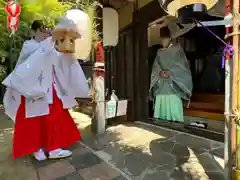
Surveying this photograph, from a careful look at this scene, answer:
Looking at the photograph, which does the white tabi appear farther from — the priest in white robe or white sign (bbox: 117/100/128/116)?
white sign (bbox: 117/100/128/116)

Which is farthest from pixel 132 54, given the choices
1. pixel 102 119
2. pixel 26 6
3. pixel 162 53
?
pixel 26 6

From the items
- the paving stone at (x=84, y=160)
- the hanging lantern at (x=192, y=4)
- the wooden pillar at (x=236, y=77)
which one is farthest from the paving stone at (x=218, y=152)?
the hanging lantern at (x=192, y=4)

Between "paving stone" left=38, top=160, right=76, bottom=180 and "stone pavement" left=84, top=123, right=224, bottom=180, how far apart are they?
60cm

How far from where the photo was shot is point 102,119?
4551 millimetres

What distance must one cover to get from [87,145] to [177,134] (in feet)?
6.37

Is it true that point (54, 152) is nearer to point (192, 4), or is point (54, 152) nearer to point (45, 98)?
point (45, 98)

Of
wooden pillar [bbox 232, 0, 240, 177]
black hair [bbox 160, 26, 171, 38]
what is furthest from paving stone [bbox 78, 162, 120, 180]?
black hair [bbox 160, 26, 171, 38]

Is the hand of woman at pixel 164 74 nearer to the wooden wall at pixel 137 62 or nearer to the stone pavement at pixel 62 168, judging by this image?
the wooden wall at pixel 137 62

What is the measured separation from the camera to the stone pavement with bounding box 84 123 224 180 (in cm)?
264

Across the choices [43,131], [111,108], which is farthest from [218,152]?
[43,131]

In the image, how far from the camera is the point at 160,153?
132 inches

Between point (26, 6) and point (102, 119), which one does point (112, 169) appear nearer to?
point (102, 119)

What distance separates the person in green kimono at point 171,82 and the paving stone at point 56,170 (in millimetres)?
3299

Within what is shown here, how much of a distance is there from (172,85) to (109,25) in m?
2.42
